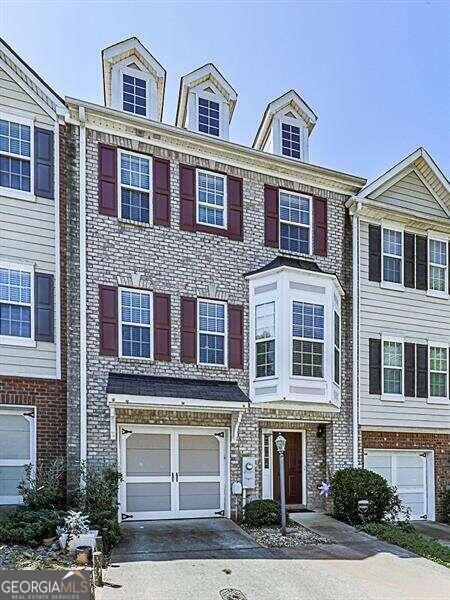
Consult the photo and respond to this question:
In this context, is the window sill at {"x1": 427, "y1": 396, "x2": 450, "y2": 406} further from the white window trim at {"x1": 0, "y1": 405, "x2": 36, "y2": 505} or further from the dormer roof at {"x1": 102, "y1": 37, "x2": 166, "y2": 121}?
the white window trim at {"x1": 0, "y1": 405, "x2": 36, "y2": 505}

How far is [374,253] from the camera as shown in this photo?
1709 centimetres

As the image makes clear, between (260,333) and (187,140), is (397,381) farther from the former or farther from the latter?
(187,140)

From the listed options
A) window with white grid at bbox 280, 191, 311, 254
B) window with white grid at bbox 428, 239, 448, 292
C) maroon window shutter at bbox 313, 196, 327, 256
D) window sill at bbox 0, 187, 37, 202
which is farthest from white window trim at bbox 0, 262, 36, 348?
window with white grid at bbox 428, 239, 448, 292

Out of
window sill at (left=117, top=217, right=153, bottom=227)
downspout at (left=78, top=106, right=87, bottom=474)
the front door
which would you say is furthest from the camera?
the front door

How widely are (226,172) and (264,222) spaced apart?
1.52 metres

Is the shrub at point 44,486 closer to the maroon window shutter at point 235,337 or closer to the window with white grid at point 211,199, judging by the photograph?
the maroon window shutter at point 235,337

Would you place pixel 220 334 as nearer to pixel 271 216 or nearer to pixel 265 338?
pixel 265 338

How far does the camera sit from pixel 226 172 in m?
15.3

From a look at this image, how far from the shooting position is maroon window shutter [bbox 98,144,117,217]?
13.8 meters

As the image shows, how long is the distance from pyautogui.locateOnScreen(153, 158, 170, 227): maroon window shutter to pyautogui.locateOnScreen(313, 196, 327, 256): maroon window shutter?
4.04 meters

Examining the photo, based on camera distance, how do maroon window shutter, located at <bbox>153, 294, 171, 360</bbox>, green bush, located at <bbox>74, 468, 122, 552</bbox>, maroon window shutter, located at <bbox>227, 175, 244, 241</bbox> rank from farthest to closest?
maroon window shutter, located at <bbox>227, 175, 244, 241</bbox>, maroon window shutter, located at <bbox>153, 294, 171, 360</bbox>, green bush, located at <bbox>74, 468, 122, 552</bbox>

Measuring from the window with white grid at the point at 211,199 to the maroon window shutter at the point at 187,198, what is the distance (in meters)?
0.20

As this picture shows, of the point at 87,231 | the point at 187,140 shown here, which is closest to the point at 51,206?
the point at 87,231

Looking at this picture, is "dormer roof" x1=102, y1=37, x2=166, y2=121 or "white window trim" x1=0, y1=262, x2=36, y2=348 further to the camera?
"dormer roof" x1=102, y1=37, x2=166, y2=121
